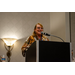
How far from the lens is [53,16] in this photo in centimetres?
362

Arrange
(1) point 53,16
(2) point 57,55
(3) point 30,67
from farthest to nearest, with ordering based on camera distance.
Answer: (1) point 53,16
(2) point 57,55
(3) point 30,67

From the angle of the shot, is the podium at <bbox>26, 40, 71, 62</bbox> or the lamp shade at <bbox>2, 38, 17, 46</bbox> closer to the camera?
the podium at <bbox>26, 40, 71, 62</bbox>

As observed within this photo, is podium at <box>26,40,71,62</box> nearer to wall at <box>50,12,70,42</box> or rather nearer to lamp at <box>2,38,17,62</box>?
wall at <box>50,12,70,42</box>

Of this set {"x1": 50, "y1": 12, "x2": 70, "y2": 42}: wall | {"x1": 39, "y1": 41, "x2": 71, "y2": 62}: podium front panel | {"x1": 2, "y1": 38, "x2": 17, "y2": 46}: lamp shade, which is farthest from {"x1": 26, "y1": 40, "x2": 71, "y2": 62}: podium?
{"x1": 2, "y1": 38, "x2": 17, "y2": 46}: lamp shade

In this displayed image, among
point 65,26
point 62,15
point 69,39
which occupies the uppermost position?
point 62,15

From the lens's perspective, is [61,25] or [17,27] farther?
[17,27]

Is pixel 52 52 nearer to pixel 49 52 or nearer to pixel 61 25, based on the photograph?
pixel 49 52


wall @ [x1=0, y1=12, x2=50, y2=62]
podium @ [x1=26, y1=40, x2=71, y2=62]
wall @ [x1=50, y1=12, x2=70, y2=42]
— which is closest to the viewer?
podium @ [x1=26, y1=40, x2=71, y2=62]

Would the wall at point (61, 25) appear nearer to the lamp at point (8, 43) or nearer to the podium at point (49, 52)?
the lamp at point (8, 43)

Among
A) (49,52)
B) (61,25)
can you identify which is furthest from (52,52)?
(61,25)
